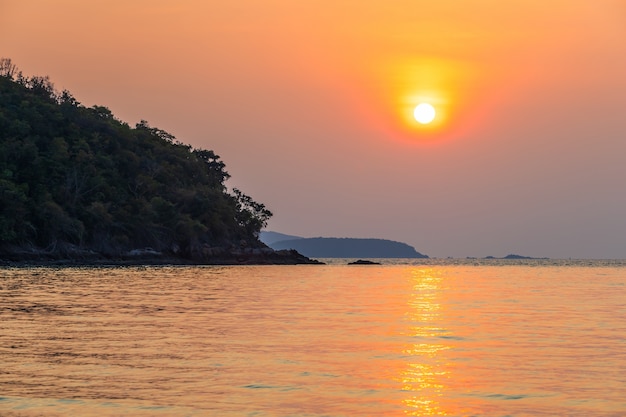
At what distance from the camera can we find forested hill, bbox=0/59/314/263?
493ft

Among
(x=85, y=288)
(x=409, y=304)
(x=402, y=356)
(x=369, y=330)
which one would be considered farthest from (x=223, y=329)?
(x=85, y=288)

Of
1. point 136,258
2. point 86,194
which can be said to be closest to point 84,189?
point 86,194

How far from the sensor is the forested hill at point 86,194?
5910 inches

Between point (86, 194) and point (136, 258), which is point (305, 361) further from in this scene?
point (86, 194)

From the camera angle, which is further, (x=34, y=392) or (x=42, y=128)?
(x=42, y=128)

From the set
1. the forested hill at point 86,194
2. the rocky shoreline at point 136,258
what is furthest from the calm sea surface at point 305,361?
the forested hill at point 86,194

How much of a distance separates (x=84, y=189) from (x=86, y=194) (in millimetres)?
1064

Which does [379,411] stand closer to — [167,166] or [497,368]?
[497,368]

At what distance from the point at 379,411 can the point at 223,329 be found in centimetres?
1693

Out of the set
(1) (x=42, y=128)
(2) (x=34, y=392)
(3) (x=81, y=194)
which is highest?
(1) (x=42, y=128)

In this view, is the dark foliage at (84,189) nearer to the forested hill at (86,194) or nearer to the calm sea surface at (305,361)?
the forested hill at (86,194)

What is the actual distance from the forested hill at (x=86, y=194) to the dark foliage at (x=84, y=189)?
0.63 feet

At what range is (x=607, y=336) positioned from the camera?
3284 cm

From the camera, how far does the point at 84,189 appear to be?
172m
